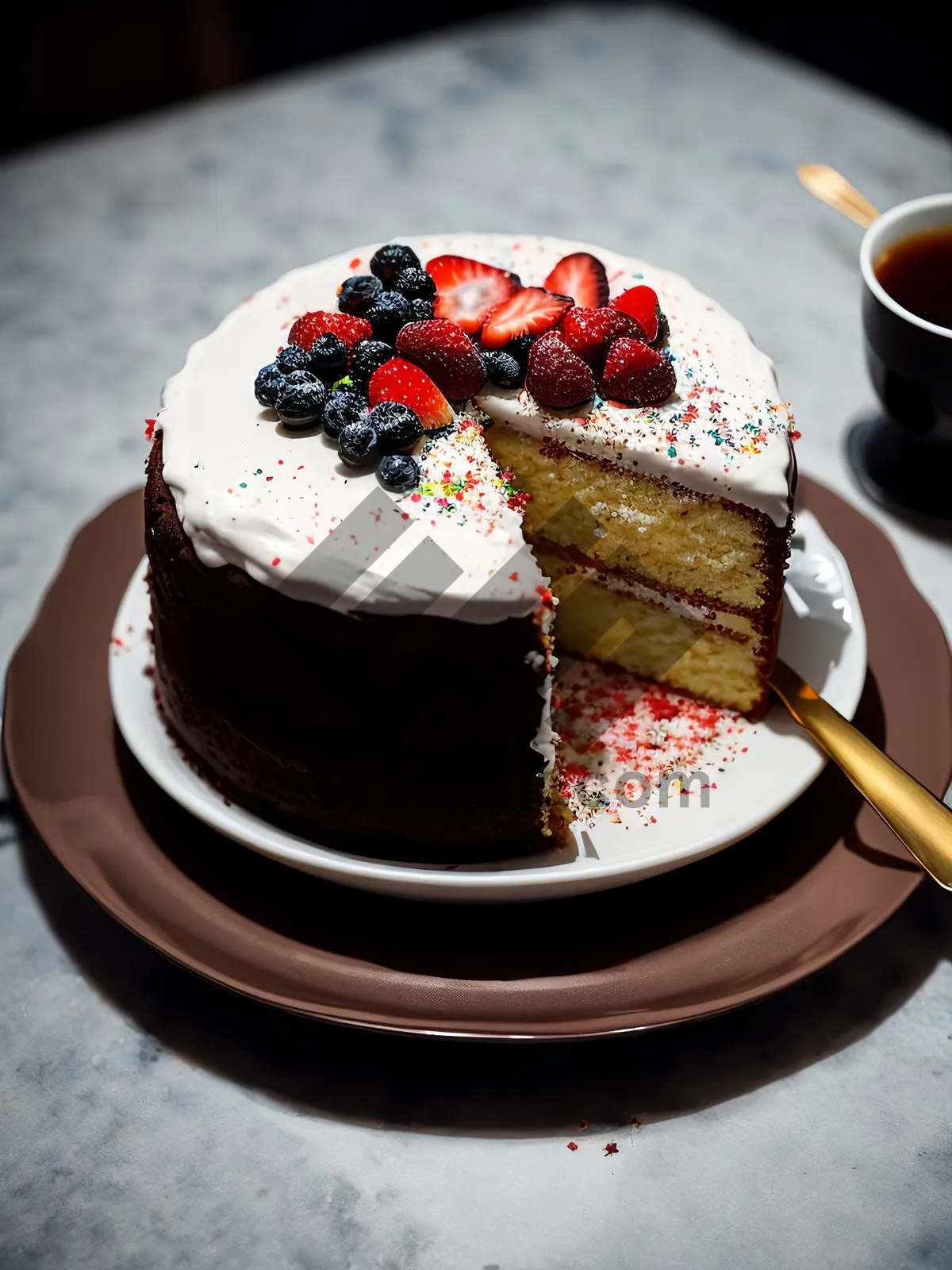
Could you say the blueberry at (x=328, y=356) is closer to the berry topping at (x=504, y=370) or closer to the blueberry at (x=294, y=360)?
the blueberry at (x=294, y=360)

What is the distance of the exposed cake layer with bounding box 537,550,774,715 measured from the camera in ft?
7.97

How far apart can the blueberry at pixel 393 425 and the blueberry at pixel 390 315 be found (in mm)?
228

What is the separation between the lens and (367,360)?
88.0 inches

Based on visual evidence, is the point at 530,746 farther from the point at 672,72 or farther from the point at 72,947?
the point at 672,72

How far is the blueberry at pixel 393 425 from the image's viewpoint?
210 cm

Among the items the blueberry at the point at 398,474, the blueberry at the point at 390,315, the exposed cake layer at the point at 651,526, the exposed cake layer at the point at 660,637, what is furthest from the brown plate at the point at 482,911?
the blueberry at the point at 390,315

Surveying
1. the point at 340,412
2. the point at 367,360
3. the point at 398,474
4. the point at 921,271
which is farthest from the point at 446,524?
the point at 921,271

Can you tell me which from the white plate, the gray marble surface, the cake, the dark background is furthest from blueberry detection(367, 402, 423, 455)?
the dark background

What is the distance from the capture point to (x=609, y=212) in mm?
4066

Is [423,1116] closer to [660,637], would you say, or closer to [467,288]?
[660,637]

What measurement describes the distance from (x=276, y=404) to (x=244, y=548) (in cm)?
33

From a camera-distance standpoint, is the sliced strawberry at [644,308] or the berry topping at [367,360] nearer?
the berry topping at [367,360]

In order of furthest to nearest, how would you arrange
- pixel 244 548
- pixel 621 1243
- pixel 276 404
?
pixel 276 404 → pixel 244 548 → pixel 621 1243

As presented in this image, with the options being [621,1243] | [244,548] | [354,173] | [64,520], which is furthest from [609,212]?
[621,1243]
